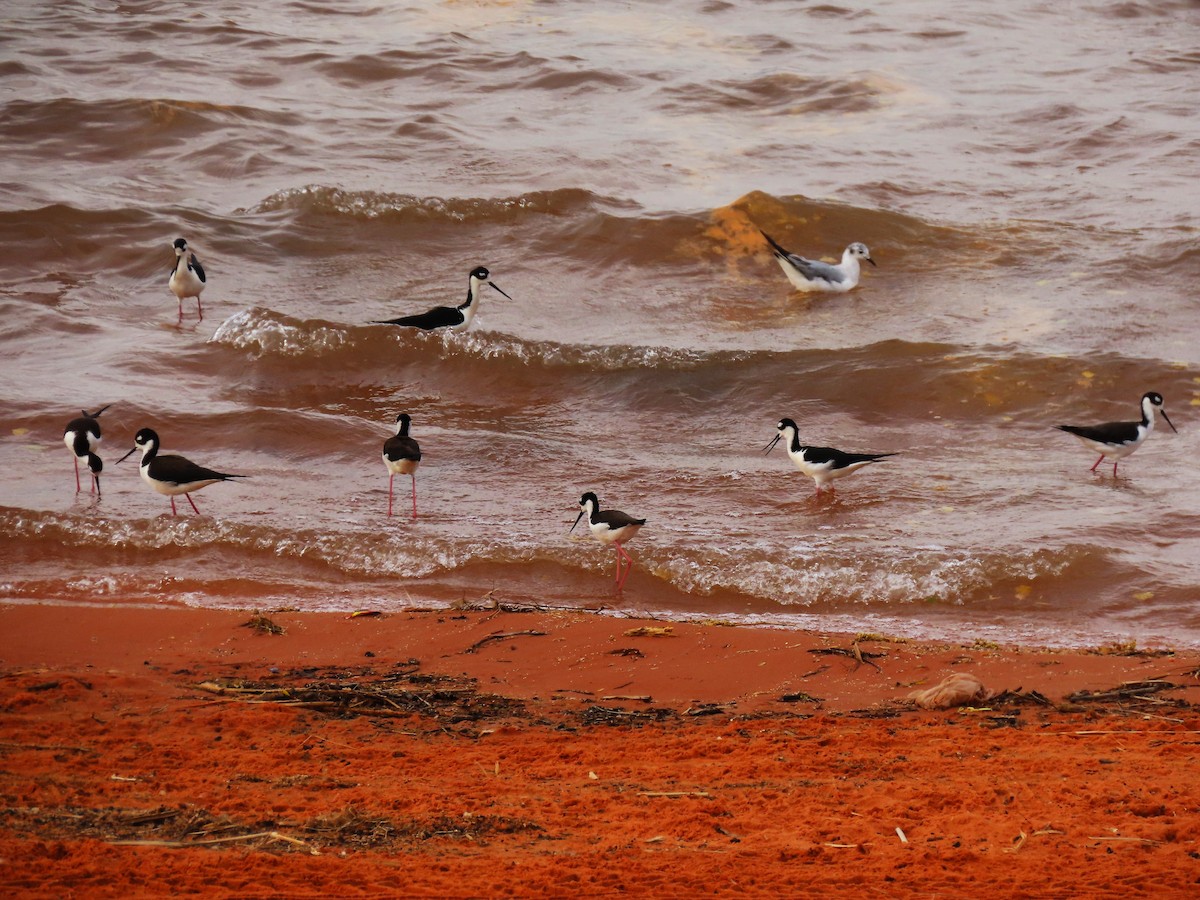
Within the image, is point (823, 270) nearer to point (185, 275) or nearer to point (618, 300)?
point (618, 300)

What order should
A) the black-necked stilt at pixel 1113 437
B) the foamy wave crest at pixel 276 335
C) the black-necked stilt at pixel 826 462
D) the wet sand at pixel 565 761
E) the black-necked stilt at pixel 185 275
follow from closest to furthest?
the wet sand at pixel 565 761, the black-necked stilt at pixel 826 462, the black-necked stilt at pixel 1113 437, the foamy wave crest at pixel 276 335, the black-necked stilt at pixel 185 275

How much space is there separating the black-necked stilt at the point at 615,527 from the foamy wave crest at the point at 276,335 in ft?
17.2

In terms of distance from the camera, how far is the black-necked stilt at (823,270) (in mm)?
14867

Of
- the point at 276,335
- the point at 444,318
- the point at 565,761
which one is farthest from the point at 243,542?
the point at 444,318

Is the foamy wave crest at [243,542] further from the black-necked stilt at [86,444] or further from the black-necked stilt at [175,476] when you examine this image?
the black-necked stilt at [86,444]

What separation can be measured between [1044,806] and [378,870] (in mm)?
2362

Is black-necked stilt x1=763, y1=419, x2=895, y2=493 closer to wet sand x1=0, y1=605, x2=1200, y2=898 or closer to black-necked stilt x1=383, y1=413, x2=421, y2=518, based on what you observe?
wet sand x1=0, y1=605, x2=1200, y2=898

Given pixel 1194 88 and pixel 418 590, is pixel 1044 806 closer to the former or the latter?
pixel 418 590

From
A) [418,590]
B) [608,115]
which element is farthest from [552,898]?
[608,115]

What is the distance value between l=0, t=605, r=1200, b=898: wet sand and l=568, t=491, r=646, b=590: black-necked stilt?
34.5 inches

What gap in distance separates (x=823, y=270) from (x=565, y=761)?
1025cm

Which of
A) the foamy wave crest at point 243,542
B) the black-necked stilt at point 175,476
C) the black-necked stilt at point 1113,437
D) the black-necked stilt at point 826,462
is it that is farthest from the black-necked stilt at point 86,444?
the black-necked stilt at point 1113,437

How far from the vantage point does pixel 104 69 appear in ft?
71.2

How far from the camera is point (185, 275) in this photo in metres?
13.9
